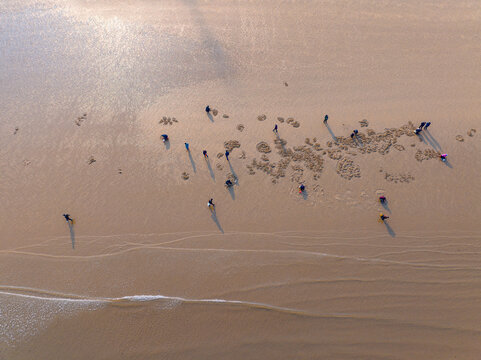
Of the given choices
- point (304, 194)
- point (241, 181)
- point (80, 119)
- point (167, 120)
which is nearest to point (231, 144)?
point (241, 181)

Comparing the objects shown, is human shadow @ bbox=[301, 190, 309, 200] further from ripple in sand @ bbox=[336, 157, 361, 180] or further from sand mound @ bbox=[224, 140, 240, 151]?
sand mound @ bbox=[224, 140, 240, 151]

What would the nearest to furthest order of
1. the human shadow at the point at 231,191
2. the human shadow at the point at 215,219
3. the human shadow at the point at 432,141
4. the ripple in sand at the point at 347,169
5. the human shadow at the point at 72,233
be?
1. the human shadow at the point at 72,233
2. the human shadow at the point at 215,219
3. the human shadow at the point at 231,191
4. the ripple in sand at the point at 347,169
5. the human shadow at the point at 432,141

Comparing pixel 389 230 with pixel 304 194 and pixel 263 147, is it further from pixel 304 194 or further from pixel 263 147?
pixel 263 147

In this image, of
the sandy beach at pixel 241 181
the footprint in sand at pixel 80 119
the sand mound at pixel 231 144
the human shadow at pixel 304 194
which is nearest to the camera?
the sandy beach at pixel 241 181

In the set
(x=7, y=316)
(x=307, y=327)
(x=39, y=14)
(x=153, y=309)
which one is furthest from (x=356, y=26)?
(x=7, y=316)

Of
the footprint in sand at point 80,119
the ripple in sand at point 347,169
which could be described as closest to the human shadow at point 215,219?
the ripple in sand at point 347,169

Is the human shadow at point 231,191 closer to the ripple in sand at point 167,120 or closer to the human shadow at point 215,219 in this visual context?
the human shadow at point 215,219

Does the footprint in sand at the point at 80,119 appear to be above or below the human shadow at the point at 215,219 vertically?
above

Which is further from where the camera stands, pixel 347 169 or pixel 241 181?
pixel 347 169

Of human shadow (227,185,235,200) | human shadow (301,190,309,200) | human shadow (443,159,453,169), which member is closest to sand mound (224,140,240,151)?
human shadow (227,185,235,200)
